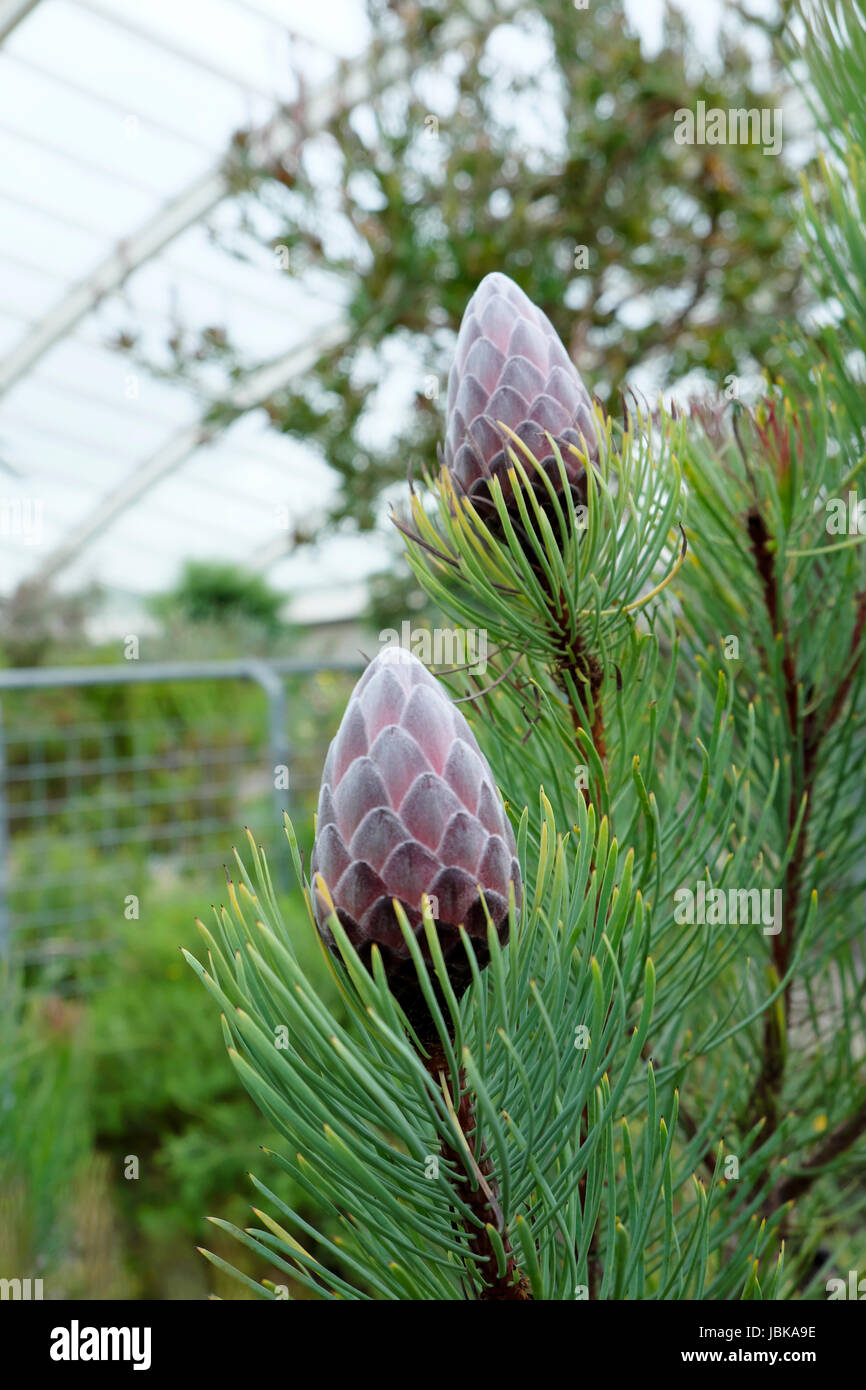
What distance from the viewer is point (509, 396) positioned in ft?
1.06

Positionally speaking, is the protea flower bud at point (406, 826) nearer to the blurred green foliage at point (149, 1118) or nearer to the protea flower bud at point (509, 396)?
the protea flower bud at point (509, 396)

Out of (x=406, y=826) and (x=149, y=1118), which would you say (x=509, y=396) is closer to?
(x=406, y=826)

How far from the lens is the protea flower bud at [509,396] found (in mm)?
323

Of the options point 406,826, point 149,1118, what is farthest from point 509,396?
point 149,1118

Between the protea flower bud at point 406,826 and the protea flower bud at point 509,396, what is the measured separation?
0.37 feet

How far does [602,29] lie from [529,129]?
32cm

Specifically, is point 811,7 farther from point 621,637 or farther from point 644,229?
point 644,229

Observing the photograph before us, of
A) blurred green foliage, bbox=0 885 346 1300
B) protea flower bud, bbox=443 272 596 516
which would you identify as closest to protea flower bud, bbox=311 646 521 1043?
protea flower bud, bbox=443 272 596 516

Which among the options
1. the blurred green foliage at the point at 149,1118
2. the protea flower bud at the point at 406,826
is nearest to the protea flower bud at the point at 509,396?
the protea flower bud at the point at 406,826

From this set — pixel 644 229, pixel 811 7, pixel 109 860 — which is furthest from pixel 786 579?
pixel 109 860

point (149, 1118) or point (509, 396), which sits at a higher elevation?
point (509, 396)

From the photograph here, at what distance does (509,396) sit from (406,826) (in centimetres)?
16

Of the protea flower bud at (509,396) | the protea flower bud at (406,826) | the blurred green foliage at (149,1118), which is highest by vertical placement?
the protea flower bud at (509,396)

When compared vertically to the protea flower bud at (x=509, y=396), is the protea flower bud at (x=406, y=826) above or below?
below
